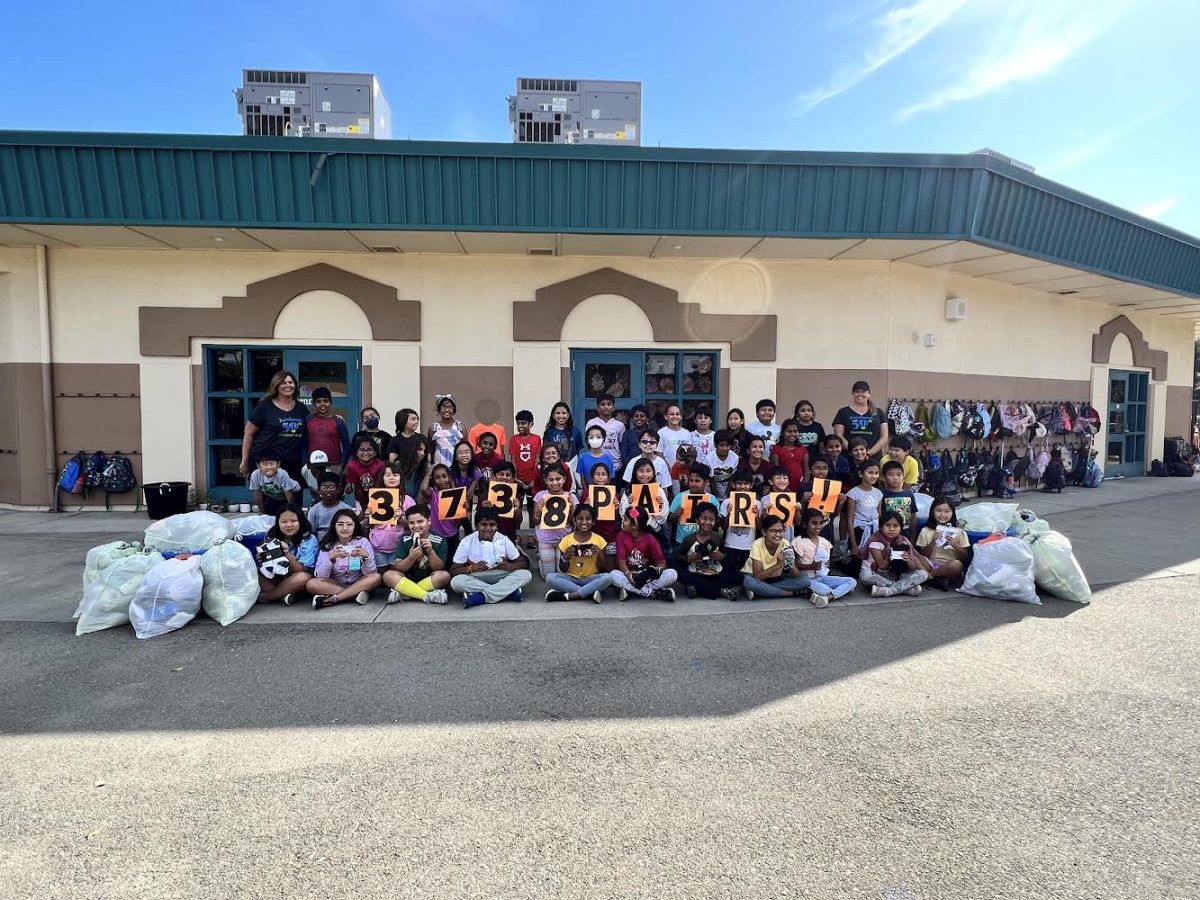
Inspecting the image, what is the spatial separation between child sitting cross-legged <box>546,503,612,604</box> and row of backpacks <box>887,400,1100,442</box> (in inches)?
254

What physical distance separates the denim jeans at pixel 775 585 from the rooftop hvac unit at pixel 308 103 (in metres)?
9.40

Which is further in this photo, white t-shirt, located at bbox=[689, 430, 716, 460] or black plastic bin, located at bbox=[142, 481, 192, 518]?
black plastic bin, located at bbox=[142, 481, 192, 518]

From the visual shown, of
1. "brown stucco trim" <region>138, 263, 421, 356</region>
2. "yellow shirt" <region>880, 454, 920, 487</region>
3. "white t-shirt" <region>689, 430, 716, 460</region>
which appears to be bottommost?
"yellow shirt" <region>880, 454, 920, 487</region>

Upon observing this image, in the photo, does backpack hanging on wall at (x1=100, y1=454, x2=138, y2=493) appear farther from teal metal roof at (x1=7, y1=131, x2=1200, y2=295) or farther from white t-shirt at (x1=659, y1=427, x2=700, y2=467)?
white t-shirt at (x1=659, y1=427, x2=700, y2=467)

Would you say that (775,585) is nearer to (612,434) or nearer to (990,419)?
(612,434)

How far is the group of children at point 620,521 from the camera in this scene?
236 inches

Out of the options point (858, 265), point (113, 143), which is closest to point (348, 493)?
point (113, 143)

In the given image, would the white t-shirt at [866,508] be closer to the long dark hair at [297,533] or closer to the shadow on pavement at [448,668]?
the shadow on pavement at [448,668]

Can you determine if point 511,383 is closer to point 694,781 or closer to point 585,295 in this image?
point 585,295

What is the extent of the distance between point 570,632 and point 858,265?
27.9 ft

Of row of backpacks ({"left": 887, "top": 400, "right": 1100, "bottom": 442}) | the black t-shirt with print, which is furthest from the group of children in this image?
row of backpacks ({"left": 887, "top": 400, "right": 1100, "bottom": 442})

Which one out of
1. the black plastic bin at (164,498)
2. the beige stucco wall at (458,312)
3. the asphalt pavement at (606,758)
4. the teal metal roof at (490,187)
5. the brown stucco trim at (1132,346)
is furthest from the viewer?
the brown stucco trim at (1132,346)

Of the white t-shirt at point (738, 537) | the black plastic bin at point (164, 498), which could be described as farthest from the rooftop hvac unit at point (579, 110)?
the black plastic bin at point (164, 498)

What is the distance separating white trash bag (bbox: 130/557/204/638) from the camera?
504 centimetres
